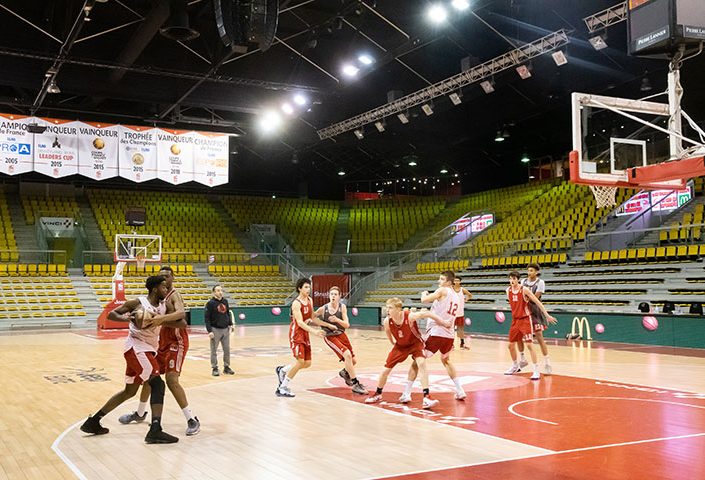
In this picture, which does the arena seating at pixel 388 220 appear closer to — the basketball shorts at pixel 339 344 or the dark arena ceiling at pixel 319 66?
the dark arena ceiling at pixel 319 66

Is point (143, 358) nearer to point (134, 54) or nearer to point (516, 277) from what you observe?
point (516, 277)

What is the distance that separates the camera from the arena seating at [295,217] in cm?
3516

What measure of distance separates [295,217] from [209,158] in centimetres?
1397

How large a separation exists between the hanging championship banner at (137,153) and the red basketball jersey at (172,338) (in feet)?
50.2

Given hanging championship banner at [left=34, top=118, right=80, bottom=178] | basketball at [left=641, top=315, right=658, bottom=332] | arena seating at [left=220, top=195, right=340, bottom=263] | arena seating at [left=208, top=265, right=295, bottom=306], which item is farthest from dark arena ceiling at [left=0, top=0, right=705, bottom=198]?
basketball at [left=641, top=315, right=658, bottom=332]

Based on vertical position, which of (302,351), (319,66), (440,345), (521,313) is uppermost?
(319,66)

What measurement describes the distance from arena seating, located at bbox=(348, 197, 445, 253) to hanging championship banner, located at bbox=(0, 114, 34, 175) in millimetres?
17792

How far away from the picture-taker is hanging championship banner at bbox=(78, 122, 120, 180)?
20938mm

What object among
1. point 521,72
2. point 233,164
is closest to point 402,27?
point 521,72

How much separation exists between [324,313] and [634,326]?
11.2 m

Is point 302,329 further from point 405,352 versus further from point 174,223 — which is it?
point 174,223

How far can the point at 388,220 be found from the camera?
36188mm

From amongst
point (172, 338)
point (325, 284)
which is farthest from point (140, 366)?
point (325, 284)

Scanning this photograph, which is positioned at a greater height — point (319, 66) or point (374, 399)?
point (319, 66)
